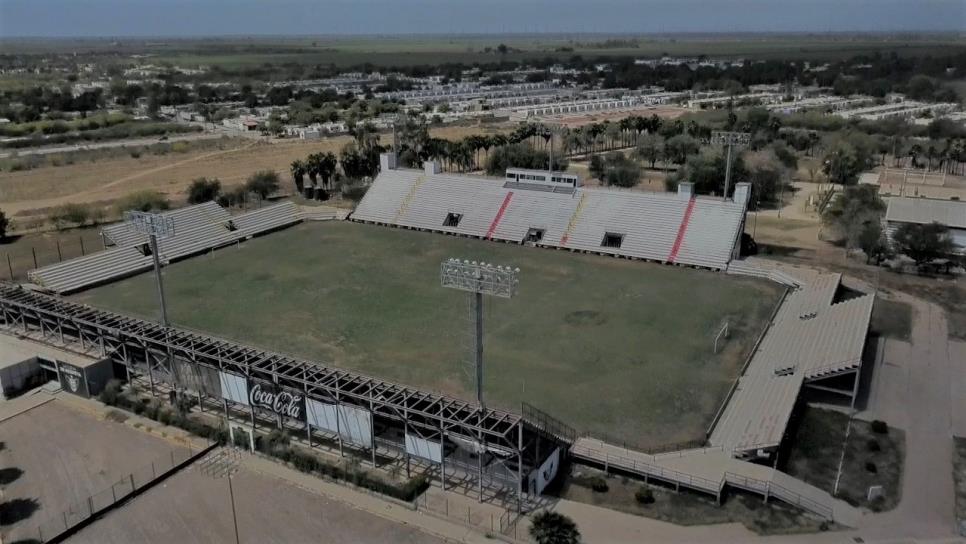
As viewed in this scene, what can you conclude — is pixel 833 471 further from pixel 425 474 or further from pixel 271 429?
pixel 271 429

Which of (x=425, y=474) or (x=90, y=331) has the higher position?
(x=90, y=331)

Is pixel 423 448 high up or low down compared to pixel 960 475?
up

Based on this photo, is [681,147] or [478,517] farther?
[681,147]

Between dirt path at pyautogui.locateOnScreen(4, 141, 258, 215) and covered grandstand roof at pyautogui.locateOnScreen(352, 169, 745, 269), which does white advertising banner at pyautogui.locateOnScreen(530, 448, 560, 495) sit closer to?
covered grandstand roof at pyautogui.locateOnScreen(352, 169, 745, 269)

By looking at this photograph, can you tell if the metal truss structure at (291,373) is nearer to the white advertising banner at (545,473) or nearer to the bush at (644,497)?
the white advertising banner at (545,473)

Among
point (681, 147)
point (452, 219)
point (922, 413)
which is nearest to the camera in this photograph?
point (922, 413)

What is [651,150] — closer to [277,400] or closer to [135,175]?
[135,175]

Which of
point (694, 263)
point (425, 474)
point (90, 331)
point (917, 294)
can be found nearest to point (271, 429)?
point (425, 474)

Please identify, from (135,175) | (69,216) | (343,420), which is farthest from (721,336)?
(135,175)
